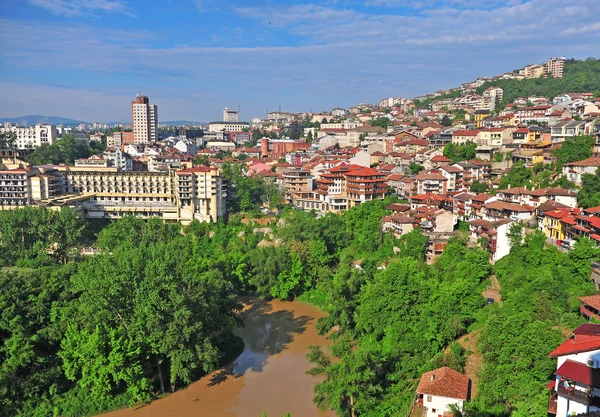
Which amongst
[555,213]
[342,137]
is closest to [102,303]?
[555,213]

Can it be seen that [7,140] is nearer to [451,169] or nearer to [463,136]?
[463,136]

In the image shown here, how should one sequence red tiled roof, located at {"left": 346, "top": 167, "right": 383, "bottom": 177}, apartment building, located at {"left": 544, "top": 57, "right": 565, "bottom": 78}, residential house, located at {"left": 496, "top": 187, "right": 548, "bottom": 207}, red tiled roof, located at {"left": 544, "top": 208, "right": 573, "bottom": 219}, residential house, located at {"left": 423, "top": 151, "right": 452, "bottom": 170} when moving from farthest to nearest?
apartment building, located at {"left": 544, "top": 57, "right": 565, "bottom": 78} → residential house, located at {"left": 423, "top": 151, "right": 452, "bottom": 170} → red tiled roof, located at {"left": 346, "top": 167, "right": 383, "bottom": 177} → residential house, located at {"left": 496, "top": 187, "right": 548, "bottom": 207} → red tiled roof, located at {"left": 544, "top": 208, "right": 573, "bottom": 219}

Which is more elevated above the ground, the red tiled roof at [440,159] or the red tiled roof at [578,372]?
the red tiled roof at [440,159]

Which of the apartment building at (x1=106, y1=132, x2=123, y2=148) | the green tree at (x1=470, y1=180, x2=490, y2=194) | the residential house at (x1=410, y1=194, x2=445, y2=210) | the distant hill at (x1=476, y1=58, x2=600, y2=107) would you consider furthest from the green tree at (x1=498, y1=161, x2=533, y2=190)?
the apartment building at (x1=106, y1=132, x2=123, y2=148)

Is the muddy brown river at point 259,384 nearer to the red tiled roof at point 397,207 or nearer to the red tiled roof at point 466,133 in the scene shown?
the red tiled roof at point 397,207

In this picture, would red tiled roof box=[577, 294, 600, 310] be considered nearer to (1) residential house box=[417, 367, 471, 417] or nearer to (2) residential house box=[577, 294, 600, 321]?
(2) residential house box=[577, 294, 600, 321]

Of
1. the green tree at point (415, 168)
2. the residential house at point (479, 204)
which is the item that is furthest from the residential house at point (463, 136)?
the residential house at point (479, 204)

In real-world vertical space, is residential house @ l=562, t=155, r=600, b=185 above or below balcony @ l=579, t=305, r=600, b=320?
above
